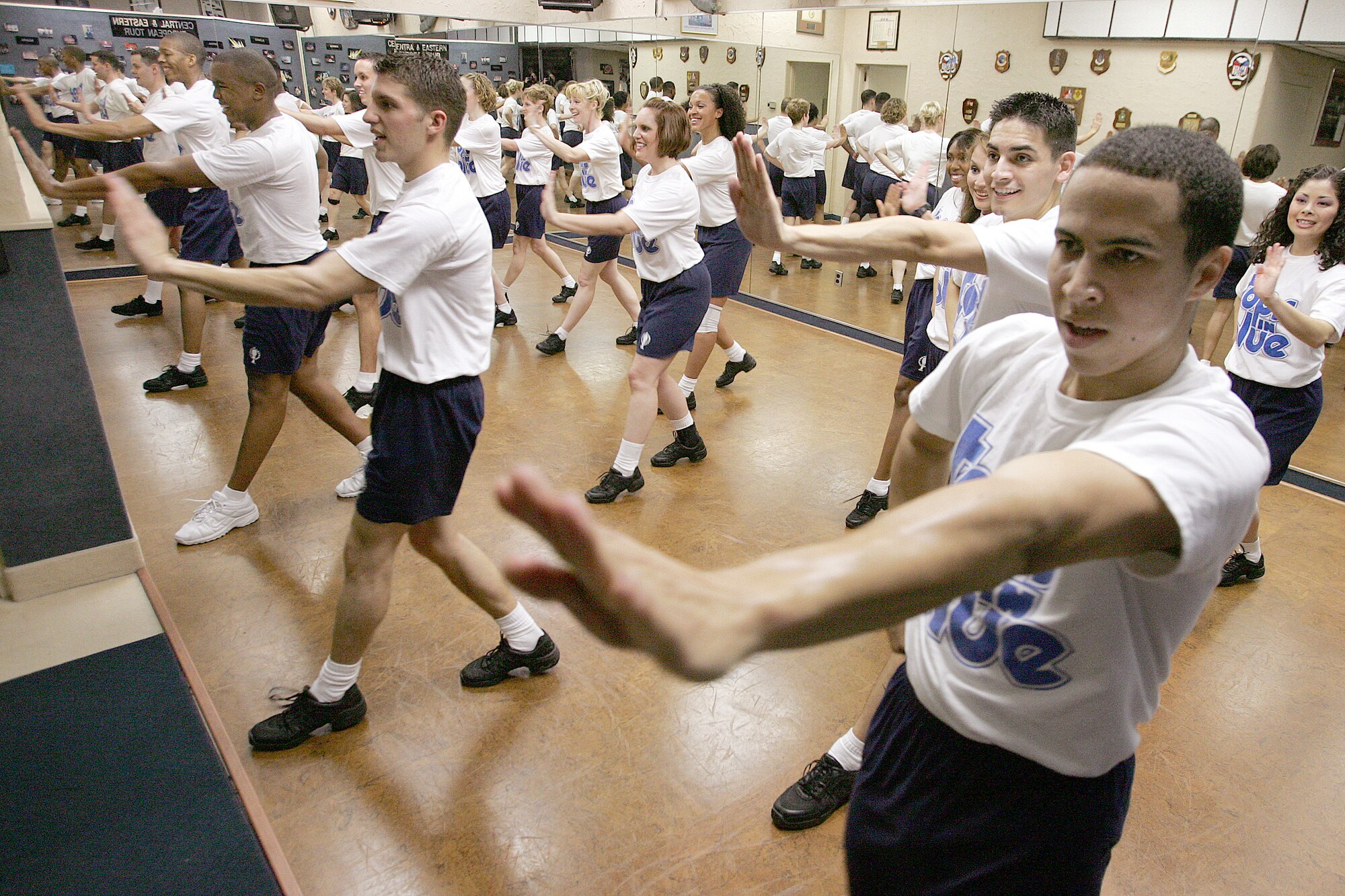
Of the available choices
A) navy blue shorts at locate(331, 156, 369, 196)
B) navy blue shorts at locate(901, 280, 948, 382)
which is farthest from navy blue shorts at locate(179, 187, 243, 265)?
navy blue shorts at locate(331, 156, 369, 196)

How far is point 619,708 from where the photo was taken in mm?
Result: 2488

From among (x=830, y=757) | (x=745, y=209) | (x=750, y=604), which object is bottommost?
(x=830, y=757)

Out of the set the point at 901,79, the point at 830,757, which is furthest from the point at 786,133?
the point at 830,757

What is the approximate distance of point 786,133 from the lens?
25.2 ft

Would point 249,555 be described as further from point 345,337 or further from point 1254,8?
point 1254,8

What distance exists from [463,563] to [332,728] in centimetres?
61

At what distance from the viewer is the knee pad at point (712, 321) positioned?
183 inches

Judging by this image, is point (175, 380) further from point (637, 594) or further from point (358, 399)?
point (637, 594)

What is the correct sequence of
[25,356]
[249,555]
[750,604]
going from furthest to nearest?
[249,555]
[25,356]
[750,604]

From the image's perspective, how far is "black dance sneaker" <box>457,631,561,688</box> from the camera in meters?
2.55

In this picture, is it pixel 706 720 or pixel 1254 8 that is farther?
pixel 1254 8

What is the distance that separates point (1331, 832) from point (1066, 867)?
5.65ft

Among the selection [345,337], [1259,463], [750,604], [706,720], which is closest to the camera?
[750,604]

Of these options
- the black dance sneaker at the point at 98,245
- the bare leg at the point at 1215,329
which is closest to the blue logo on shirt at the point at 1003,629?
the bare leg at the point at 1215,329
